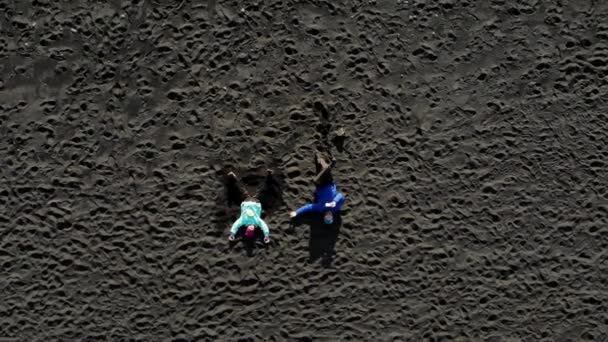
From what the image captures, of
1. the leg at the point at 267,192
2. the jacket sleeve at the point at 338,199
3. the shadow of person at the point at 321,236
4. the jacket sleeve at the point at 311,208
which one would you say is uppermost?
the leg at the point at 267,192

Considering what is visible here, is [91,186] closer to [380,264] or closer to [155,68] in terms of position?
[155,68]

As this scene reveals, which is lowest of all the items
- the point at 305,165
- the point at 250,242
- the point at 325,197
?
the point at 250,242

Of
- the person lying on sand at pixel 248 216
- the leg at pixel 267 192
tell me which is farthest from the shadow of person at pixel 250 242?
the leg at pixel 267 192

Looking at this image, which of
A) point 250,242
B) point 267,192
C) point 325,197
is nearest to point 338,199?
point 325,197

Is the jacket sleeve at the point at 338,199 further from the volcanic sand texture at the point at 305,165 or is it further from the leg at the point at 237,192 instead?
the leg at the point at 237,192

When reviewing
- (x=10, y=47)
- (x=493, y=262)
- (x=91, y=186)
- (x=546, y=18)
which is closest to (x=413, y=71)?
(x=546, y=18)

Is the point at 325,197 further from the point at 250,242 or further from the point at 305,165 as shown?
the point at 250,242
